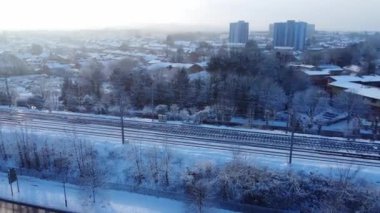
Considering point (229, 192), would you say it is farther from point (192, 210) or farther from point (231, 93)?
point (231, 93)

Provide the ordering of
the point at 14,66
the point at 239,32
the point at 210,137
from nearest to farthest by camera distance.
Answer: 1. the point at 210,137
2. the point at 14,66
3. the point at 239,32

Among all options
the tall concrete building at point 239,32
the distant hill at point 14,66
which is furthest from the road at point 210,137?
the tall concrete building at point 239,32

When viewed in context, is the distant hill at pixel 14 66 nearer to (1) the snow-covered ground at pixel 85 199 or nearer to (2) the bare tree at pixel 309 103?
(1) the snow-covered ground at pixel 85 199

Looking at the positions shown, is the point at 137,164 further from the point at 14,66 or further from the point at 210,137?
the point at 14,66

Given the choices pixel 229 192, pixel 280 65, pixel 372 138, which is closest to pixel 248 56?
pixel 280 65

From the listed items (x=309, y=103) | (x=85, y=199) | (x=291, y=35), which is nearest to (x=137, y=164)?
(x=85, y=199)

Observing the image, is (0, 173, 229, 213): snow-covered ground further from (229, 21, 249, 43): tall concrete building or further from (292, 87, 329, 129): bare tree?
(229, 21, 249, 43): tall concrete building

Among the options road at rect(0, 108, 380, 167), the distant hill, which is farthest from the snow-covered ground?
the distant hill
